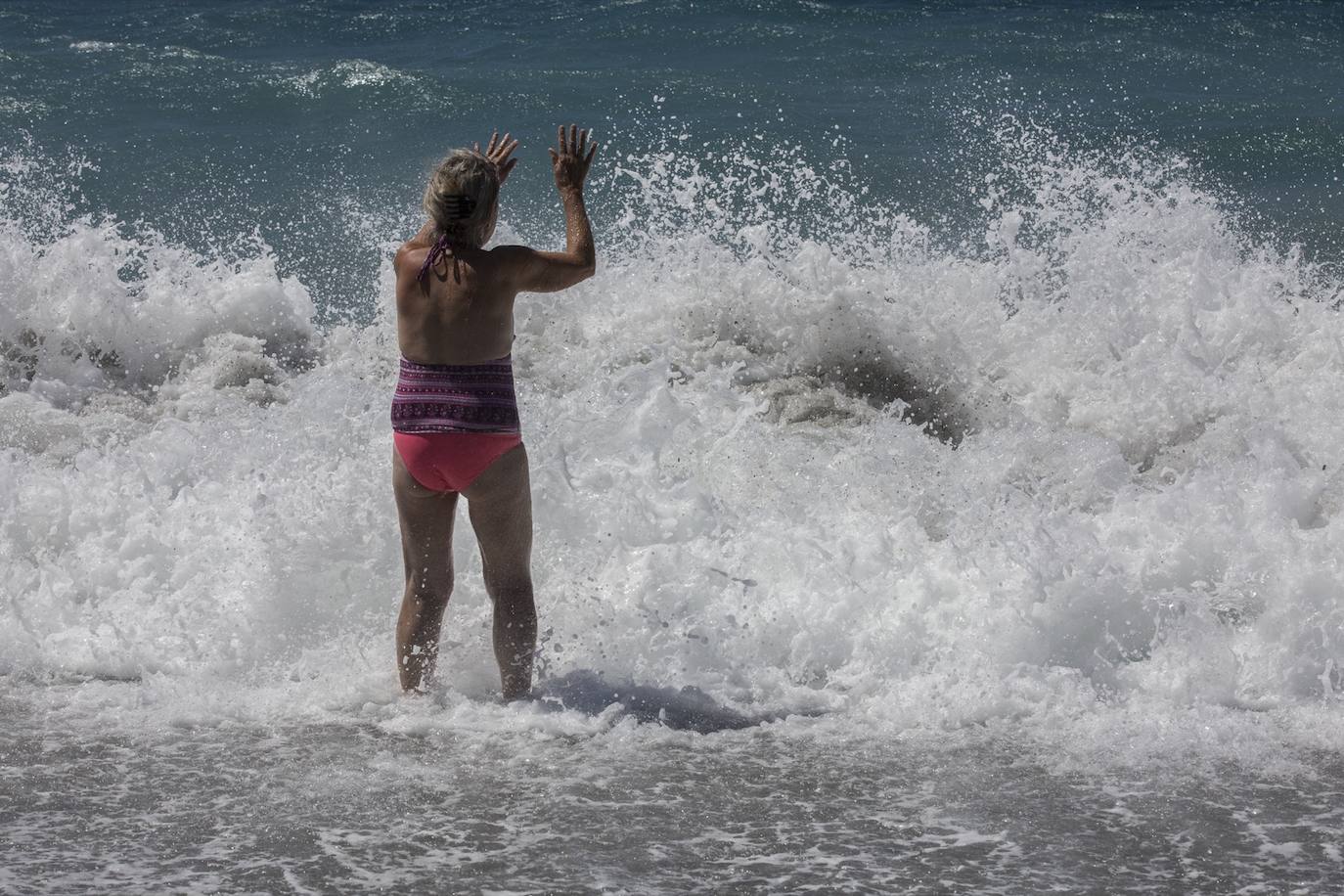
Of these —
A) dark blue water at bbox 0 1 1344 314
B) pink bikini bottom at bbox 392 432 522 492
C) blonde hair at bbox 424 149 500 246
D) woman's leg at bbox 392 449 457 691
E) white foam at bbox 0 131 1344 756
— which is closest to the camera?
blonde hair at bbox 424 149 500 246

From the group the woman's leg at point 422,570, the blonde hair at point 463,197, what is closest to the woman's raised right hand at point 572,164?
the blonde hair at point 463,197

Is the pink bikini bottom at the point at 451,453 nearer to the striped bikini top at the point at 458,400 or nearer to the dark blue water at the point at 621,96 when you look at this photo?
the striped bikini top at the point at 458,400

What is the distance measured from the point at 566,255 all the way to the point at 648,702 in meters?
1.34

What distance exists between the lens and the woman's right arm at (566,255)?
13.3 feet

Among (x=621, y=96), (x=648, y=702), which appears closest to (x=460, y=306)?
(x=648, y=702)

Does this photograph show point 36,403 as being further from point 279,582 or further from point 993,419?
point 993,419

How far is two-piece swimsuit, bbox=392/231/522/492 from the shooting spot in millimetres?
4074

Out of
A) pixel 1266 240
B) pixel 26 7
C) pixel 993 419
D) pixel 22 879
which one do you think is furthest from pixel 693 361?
pixel 26 7

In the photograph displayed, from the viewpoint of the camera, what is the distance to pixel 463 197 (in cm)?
400

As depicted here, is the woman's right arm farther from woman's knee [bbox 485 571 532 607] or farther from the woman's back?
woman's knee [bbox 485 571 532 607]

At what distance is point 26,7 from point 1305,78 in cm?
1265

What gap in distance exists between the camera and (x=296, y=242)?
9820 millimetres

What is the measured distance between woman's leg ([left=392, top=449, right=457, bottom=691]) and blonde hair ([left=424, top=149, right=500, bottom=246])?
0.64 m

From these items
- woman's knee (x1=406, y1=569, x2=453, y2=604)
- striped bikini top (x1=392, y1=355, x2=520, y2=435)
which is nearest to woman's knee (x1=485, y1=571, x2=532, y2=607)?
woman's knee (x1=406, y1=569, x2=453, y2=604)
